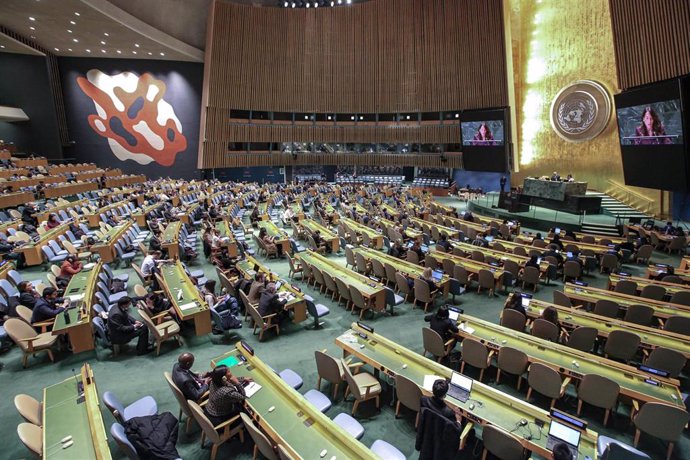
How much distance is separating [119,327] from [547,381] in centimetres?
715

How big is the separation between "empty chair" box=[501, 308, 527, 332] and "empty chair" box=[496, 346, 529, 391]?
1.25 metres

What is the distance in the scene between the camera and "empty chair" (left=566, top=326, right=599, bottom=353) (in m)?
5.99

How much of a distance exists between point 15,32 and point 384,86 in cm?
2614

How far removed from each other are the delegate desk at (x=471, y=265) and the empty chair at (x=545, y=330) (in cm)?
314

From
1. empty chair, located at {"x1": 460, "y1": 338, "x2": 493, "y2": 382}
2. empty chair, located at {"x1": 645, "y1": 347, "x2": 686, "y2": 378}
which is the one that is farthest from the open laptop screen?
empty chair, located at {"x1": 645, "y1": 347, "x2": 686, "y2": 378}

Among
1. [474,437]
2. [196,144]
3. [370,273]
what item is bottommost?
[474,437]

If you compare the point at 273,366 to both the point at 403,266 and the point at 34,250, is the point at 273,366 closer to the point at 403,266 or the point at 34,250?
the point at 403,266

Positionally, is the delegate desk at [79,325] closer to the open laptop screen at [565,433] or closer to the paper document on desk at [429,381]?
the paper document on desk at [429,381]

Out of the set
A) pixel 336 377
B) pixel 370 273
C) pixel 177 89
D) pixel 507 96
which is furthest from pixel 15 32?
pixel 507 96

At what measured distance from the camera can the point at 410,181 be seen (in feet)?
112

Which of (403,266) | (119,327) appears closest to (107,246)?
(119,327)

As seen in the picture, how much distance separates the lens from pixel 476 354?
570 centimetres

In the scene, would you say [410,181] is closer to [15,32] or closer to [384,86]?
[384,86]

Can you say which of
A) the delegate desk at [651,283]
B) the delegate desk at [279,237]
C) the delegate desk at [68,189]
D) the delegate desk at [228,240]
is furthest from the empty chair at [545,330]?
the delegate desk at [68,189]
